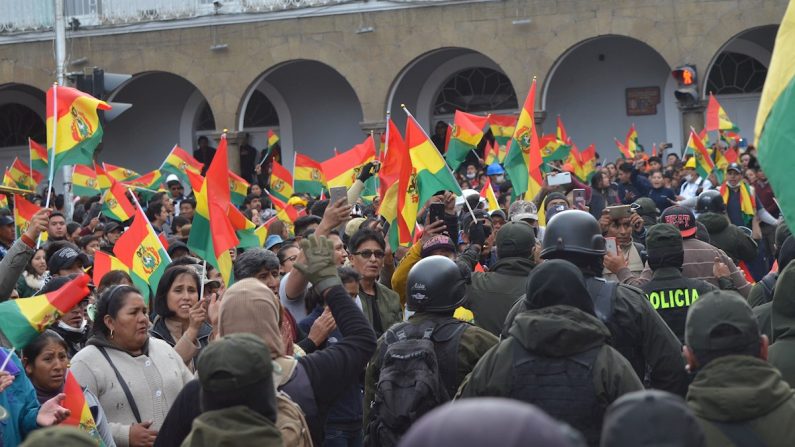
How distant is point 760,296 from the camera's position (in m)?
6.73

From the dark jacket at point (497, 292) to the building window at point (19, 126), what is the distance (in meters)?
23.5

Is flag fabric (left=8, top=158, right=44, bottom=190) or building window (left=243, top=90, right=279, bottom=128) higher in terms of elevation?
building window (left=243, top=90, right=279, bottom=128)

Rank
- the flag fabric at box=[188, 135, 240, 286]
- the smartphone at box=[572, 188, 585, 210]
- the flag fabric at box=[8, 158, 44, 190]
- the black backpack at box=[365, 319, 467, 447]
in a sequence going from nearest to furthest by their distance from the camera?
the black backpack at box=[365, 319, 467, 447]
the flag fabric at box=[188, 135, 240, 286]
the smartphone at box=[572, 188, 585, 210]
the flag fabric at box=[8, 158, 44, 190]

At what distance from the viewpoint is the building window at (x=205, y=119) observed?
2742 cm

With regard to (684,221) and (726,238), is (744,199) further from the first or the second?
(684,221)

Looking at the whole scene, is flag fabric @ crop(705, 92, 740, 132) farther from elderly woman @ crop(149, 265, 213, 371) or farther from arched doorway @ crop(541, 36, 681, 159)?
elderly woman @ crop(149, 265, 213, 371)

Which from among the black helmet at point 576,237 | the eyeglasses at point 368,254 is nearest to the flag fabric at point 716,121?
the eyeglasses at point 368,254

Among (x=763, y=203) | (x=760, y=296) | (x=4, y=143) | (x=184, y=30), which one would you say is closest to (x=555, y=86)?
(x=184, y=30)

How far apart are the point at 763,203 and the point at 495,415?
15.3 meters

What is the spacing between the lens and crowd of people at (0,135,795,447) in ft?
12.1

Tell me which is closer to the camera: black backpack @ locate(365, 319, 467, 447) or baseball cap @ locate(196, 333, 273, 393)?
baseball cap @ locate(196, 333, 273, 393)

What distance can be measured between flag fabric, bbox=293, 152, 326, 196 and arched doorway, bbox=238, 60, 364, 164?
899cm

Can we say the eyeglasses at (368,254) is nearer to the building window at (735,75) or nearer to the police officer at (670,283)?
the police officer at (670,283)

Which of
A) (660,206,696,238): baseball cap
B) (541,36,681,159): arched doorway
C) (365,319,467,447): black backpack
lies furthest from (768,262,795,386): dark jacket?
(541,36,681,159): arched doorway
